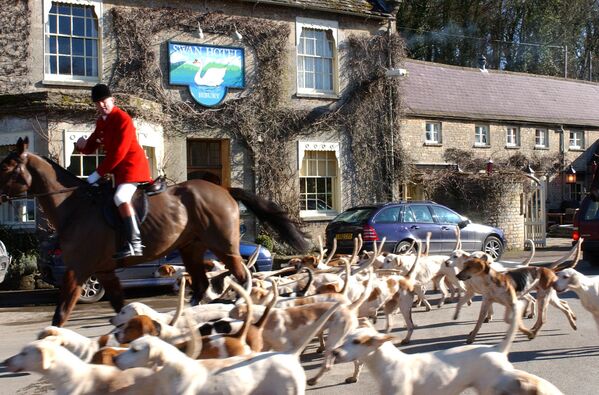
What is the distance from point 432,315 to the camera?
1036 cm

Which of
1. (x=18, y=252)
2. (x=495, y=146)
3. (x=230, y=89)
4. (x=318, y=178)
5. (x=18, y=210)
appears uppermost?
(x=230, y=89)

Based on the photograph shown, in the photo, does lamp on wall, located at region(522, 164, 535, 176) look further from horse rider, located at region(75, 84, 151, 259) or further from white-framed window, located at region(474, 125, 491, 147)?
horse rider, located at region(75, 84, 151, 259)

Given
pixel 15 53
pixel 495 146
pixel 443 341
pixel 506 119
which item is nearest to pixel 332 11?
pixel 15 53

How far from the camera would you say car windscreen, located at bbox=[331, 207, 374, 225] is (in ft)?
51.3

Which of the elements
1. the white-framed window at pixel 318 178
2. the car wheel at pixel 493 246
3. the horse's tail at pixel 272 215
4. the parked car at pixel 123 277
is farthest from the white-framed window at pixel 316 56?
the horse's tail at pixel 272 215

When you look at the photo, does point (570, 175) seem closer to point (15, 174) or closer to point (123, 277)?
point (123, 277)

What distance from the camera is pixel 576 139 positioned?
33312mm

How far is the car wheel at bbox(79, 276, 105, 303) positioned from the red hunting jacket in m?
5.31

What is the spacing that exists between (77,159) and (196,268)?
330 inches

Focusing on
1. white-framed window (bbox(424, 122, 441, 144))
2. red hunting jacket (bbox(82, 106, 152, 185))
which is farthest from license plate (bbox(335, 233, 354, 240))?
white-framed window (bbox(424, 122, 441, 144))

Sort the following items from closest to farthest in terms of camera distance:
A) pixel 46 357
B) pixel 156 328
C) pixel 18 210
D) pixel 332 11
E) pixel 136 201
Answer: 1. pixel 46 357
2. pixel 156 328
3. pixel 136 201
4. pixel 18 210
5. pixel 332 11

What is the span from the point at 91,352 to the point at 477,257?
499cm

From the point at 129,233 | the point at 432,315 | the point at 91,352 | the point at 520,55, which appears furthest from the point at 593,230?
the point at 520,55

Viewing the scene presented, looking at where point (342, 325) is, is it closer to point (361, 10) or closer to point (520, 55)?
point (361, 10)
